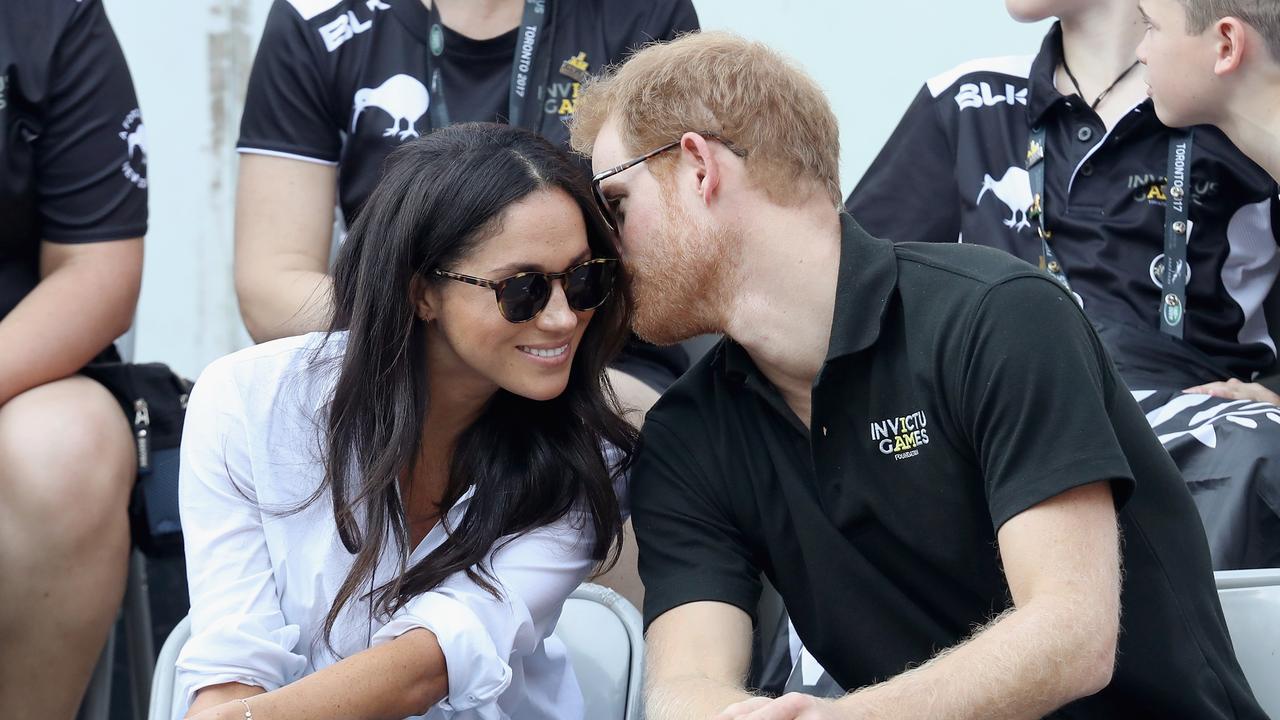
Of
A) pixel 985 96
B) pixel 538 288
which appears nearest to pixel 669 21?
pixel 985 96

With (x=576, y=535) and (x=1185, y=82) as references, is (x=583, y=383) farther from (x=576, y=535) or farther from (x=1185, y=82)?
(x=1185, y=82)

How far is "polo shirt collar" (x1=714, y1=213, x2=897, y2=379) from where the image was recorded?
1928mm

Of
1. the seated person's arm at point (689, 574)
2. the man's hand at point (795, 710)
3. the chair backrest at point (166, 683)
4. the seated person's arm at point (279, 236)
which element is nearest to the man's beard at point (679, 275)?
the seated person's arm at point (689, 574)

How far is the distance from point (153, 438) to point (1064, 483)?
1667mm

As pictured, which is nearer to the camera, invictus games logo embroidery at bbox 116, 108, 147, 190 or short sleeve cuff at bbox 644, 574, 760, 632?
short sleeve cuff at bbox 644, 574, 760, 632

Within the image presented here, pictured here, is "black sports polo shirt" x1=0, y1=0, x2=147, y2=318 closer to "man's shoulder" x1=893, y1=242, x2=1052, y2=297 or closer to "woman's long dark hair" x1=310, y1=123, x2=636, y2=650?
"woman's long dark hair" x1=310, y1=123, x2=636, y2=650

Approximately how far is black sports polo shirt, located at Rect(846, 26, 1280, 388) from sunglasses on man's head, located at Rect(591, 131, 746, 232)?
3.60 feet

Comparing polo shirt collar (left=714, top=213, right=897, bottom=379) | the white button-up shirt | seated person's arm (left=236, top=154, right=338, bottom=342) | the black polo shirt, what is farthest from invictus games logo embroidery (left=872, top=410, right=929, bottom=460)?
seated person's arm (left=236, top=154, right=338, bottom=342)

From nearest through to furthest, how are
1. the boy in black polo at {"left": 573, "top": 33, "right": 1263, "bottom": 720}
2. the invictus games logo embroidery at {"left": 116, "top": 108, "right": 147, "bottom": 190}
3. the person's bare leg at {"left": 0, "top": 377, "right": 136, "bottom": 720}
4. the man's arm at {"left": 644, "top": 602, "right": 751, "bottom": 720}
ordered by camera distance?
the boy in black polo at {"left": 573, "top": 33, "right": 1263, "bottom": 720} < the man's arm at {"left": 644, "top": 602, "right": 751, "bottom": 720} < the person's bare leg at {"left": 0, "top": 377, "right": 136, "bottom": 720} < the invictus games logo embroidery at {"left": 116, "top": 108, "right": 147, "bottom": 190}

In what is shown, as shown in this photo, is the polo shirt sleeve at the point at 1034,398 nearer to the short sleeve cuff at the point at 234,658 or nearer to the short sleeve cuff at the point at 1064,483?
the short sleeve cuff at the point at 1064,483

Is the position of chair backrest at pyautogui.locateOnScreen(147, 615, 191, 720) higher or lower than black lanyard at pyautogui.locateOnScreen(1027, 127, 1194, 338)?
lower

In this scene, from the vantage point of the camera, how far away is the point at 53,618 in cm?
244

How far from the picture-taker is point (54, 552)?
245cm

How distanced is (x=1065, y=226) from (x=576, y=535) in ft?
4.60
